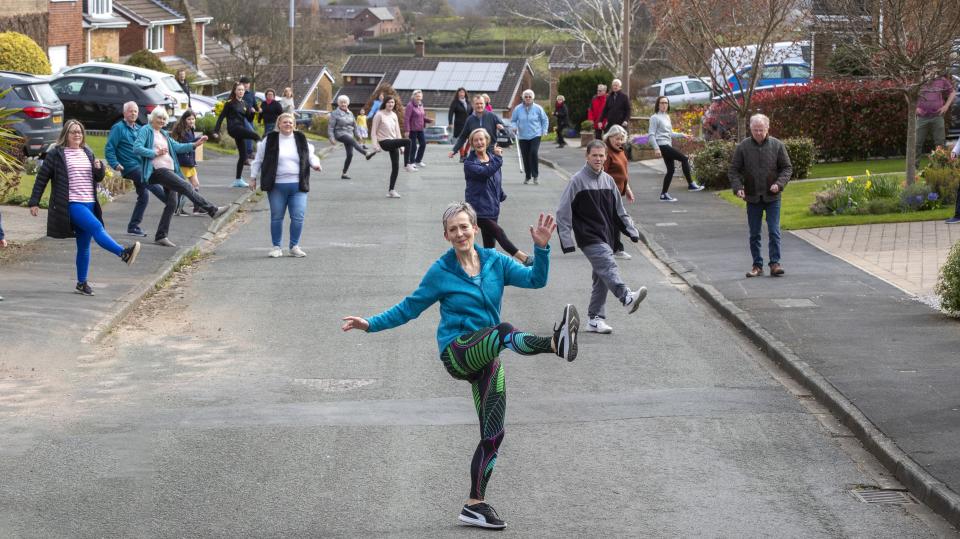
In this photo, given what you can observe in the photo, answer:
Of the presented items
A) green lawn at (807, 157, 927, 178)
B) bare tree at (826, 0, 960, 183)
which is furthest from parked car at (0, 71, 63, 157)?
bare tree at (826, 0, 960, 183)

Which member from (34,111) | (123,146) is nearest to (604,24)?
(34,111)

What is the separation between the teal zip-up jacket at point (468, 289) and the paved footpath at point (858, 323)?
2643 millimetres

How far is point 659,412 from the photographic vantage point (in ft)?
31.8

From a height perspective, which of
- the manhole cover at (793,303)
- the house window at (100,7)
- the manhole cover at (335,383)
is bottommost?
the manhole cover at (335,383)

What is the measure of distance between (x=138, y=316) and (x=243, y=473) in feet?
19.1

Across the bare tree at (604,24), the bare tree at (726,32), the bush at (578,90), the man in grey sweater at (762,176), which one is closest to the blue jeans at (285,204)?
the man in grey sweater at (762,176)

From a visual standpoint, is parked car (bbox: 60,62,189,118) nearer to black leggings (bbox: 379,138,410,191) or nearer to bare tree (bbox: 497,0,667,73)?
black leggings (bbox: 379,138,410,191)

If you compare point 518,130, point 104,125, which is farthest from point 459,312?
point 104,125

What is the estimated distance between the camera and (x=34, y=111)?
26.3 m

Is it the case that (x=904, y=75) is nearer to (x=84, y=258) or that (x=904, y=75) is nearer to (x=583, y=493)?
(x=84, y=258)

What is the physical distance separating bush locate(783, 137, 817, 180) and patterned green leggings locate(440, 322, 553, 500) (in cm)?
1866

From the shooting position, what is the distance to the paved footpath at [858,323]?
28.4 ft

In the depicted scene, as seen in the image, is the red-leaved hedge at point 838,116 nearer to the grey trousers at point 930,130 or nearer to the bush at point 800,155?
the grey trousers at point 930,130

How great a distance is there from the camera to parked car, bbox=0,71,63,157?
26188 millimetres
